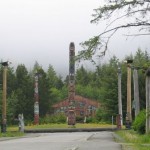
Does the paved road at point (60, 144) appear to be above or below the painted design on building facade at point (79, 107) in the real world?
below

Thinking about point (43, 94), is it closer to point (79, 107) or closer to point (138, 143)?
point (79, 107)

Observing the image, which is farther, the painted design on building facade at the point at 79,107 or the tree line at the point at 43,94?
the painted design on building facade at the point at 79,107

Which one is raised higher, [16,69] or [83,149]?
[16,69]

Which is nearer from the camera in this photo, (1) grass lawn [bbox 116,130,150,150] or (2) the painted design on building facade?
(1) grass lawn [bbox 116,130,150,150]

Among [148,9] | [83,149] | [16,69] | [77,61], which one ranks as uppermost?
[16,69]

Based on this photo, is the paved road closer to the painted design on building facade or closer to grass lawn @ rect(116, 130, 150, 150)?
grass lawn @ rect(116, 130, 150, 150)

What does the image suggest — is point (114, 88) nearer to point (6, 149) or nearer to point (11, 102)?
point (11, 102)

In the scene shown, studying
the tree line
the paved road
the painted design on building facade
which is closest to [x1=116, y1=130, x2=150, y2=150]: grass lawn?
the paved road

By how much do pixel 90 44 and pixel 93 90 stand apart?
5606 inches

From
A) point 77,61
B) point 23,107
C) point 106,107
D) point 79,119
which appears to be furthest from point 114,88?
point 77,61

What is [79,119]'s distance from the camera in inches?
4281

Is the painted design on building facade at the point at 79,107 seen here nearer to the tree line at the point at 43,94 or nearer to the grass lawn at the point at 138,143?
the tree line at the point at 43,94

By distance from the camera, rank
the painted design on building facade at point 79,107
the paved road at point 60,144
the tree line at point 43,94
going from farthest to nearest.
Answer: the painted design on building facade at point 79,107
the tree line at point 43,94
the paved road at point 60,144

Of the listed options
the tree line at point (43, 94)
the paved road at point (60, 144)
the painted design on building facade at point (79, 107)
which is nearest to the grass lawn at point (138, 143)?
the paved road at point (60, 144)
